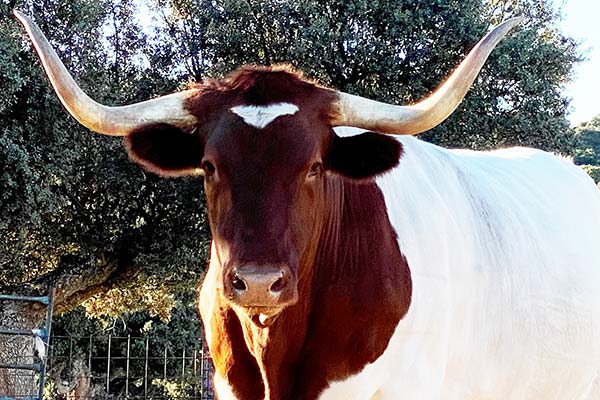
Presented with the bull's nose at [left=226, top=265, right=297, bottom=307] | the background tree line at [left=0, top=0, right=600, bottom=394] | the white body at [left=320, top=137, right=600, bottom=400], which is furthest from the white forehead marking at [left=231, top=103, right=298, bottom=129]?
the background tree line at [left=0, top=0, right=600, bottom=394]

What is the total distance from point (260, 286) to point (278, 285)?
3.9 inches

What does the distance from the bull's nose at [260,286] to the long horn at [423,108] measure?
3.27 ft

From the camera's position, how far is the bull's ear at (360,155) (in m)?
4.88

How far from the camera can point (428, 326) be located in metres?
5.04

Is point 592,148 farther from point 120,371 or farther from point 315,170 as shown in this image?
point 315,170

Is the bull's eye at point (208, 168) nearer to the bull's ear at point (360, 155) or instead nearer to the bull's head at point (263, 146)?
the bull's head at point (263, 146)

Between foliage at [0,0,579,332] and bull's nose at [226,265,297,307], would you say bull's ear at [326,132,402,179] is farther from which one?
foliage at [0,0,579,332]

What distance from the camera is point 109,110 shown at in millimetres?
4902

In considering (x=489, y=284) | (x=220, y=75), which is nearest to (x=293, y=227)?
(x=489, y=284)

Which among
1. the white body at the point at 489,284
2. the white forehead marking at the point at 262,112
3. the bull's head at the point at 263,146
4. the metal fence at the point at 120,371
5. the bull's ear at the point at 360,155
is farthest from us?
the metal fence at the point at 120,371

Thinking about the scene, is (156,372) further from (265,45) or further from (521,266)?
(521,266)

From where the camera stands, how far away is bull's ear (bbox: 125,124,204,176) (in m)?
4.93

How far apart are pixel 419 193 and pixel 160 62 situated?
51.2ft

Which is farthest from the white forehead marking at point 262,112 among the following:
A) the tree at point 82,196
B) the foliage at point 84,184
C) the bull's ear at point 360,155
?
the tree at point 82,196
